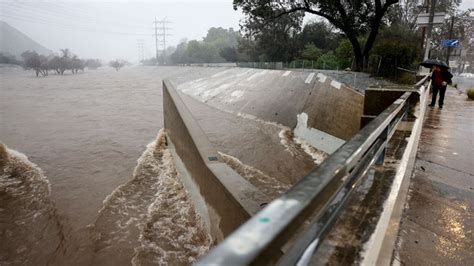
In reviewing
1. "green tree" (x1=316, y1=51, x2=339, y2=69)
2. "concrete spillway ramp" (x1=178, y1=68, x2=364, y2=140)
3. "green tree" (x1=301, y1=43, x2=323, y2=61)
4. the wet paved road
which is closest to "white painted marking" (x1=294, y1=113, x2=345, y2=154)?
"concrete spillway ramp" (x1=178, y1=68, x2=364, y2=140)

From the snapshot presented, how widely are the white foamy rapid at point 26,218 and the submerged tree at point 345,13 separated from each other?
22.7 metres

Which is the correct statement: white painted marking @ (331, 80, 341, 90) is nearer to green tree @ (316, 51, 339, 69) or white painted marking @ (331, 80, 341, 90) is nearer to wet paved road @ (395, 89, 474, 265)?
wet paved road @ (395, 89, 474, 265)

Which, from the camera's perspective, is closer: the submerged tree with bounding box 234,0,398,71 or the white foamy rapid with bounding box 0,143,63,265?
the white foamy rapid with bounding box 0,143,63,265

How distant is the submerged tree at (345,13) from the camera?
90.6 feet

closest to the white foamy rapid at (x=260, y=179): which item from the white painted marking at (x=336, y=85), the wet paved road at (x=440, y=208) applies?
the wet paved road at (x=440, y=208)

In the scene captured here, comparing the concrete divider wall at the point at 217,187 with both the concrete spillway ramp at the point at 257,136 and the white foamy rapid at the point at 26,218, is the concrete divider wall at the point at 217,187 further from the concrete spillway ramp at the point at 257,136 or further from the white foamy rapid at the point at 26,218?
the white foamy rapid at the point at 26,218

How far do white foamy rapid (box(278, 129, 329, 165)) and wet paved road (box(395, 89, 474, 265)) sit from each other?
20.6 feet

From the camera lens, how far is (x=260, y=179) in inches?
446

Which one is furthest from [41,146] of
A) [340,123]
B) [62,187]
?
[340,123]

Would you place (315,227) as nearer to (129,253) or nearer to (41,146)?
(129,253)

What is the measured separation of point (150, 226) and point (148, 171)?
438cm

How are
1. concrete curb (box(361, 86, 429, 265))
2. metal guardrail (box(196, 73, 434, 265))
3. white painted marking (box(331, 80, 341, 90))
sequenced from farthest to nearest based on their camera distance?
white painted marking (box(331, 80, 341, 90)), concrete curb (box(361, 86, 429, 265)), metal guardrail (box(196, 73, 434, 265))

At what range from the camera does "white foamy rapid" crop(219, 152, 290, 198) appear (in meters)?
10.4

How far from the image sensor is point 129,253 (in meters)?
7.42
